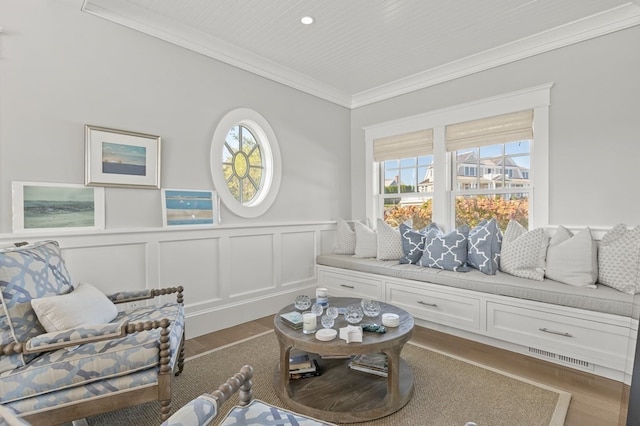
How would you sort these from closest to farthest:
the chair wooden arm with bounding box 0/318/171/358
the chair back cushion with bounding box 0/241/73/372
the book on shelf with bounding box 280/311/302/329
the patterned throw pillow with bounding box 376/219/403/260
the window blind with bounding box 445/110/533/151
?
the chair wooden arm with bounding box 0/318/171/358 → the chair back cushion with bounding box 0/241/73/372 → the book on shelf with bounding box 280/311/302/329 → the window blind with bounding box 445/110/533/151 → the patterned throw pillow with bounding box 376/219/403/260

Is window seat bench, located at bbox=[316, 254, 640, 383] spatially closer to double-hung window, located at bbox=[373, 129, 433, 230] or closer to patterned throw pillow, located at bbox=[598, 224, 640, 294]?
patterned throw pillow, located at bbox=[598, 224, 640, 294]

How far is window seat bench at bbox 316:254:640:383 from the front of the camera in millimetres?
2199

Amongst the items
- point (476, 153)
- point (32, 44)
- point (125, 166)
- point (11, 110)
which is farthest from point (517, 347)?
point (32, 44)

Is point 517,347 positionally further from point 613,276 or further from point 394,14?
point 394,14

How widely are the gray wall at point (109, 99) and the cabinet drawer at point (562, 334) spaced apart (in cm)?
238

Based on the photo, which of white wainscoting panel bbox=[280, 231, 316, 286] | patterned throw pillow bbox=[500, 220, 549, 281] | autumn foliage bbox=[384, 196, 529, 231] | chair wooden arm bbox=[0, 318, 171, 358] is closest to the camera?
chair wooden arm bbox=[0, 318, 171, 358]

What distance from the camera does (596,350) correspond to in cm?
223

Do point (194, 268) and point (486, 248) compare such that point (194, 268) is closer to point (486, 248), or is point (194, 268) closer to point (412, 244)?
point (412, 244)

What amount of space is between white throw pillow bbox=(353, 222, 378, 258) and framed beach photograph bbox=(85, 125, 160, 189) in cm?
228

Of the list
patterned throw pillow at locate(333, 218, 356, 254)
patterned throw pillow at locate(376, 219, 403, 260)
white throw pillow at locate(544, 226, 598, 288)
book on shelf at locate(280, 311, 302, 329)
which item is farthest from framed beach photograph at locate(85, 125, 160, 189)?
white throw pillow at locate(544, 226, 598, 288)

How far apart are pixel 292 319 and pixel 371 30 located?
2.53 m

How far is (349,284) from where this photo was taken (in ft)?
12.3

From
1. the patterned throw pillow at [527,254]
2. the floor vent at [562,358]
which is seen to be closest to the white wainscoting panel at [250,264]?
the patterned throw pillow at [527,254]

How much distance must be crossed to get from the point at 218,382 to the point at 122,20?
282cm
